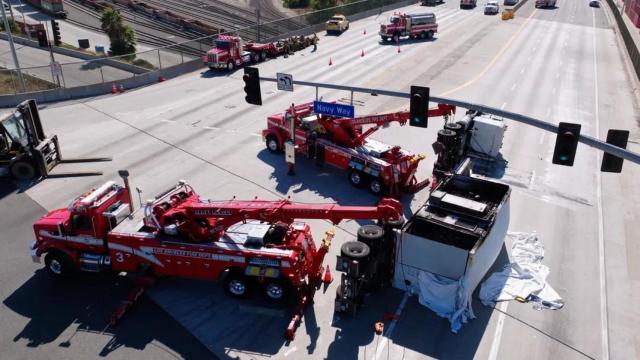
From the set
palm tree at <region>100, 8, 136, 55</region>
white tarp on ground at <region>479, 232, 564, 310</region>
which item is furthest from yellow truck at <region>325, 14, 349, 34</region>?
white tarp on ground at <region>479, 232, 564, 310</region>

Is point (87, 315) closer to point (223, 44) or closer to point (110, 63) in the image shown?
point (223, 44)

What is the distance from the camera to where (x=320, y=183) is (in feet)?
70.1

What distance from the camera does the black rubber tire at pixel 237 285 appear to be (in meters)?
13.9

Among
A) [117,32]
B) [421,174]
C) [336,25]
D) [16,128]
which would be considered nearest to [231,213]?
[421,174]

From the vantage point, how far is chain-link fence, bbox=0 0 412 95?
3347cm

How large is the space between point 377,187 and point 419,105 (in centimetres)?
539

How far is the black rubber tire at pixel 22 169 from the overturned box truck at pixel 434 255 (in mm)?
15170

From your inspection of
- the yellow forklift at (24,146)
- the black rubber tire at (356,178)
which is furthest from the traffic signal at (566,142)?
the yellow forklift at (24,146)

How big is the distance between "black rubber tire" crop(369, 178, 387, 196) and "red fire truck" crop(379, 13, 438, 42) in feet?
107

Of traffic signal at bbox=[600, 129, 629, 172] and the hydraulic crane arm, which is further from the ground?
traffic signal at bbox=[600, 129, 629, 172]

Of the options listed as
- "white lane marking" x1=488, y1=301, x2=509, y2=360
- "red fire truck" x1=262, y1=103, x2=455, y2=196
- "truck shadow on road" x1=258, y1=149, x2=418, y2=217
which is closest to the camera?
"white lane marking" x1=488, y1=301, x2=509, y2=360

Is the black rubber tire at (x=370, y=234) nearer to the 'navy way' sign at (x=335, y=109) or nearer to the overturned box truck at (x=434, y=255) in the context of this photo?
the overturned box truck at (x=434, y=255)

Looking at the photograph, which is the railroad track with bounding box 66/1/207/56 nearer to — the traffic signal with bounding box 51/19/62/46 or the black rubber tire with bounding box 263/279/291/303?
the traffic signal with bounding box 51/19/62/46

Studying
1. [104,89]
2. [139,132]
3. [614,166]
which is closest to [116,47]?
[104,89]
